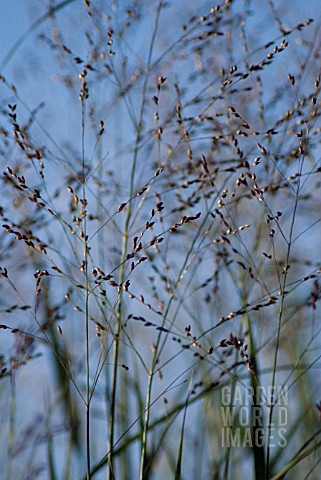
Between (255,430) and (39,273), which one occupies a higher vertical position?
(39,273)

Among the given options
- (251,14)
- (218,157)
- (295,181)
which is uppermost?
(251,14)

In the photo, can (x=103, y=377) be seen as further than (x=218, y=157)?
No

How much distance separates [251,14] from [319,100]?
0.55 metres

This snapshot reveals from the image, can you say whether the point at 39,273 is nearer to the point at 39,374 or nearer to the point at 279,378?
the point at 279,378

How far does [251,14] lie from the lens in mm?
1932

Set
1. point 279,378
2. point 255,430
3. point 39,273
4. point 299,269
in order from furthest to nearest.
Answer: point 299,269
point 279,378
point 255,430
point 39,273

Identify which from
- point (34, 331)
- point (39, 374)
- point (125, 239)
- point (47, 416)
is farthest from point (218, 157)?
point (39, 374)

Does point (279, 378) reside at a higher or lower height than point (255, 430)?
higher

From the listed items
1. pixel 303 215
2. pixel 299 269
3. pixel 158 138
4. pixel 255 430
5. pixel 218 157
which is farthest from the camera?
pixel 299 269

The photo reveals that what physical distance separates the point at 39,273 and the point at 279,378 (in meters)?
1.05

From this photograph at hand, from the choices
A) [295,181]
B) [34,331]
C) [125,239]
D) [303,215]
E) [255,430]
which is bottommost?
[255,430]

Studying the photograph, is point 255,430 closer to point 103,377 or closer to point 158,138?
point 103,377

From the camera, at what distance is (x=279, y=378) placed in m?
2.09

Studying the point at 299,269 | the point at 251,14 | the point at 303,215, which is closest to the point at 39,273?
the point at 251,14
